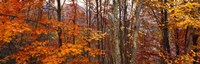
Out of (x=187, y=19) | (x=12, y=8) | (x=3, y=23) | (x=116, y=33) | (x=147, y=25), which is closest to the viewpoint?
(x=116, y=33)

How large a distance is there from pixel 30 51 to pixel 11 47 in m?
7.72

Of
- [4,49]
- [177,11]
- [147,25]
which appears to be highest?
[177,11]

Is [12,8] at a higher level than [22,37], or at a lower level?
higher

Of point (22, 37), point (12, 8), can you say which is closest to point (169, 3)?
point (12, 8)

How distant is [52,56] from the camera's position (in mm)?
13148

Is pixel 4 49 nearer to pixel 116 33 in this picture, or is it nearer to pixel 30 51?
pixel 30 51

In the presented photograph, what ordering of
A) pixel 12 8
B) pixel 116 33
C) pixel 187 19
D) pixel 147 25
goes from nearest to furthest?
pixel 116 33 < pixel 187 19 < pixel 12 8 < pixel 147 25

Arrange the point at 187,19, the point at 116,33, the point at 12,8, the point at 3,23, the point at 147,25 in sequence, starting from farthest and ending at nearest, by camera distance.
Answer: the point at 147,25
the point at 12,8
the point at 3,23
the point at 187,19
the point at 116,33

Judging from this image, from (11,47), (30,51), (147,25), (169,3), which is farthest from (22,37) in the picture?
(169,3)

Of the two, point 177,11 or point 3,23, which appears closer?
point 177,11

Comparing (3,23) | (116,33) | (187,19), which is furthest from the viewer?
(3,23)

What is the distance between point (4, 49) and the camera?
20.4 metres

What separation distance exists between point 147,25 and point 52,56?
8719 mm

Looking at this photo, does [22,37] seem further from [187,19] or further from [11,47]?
[187,19]
